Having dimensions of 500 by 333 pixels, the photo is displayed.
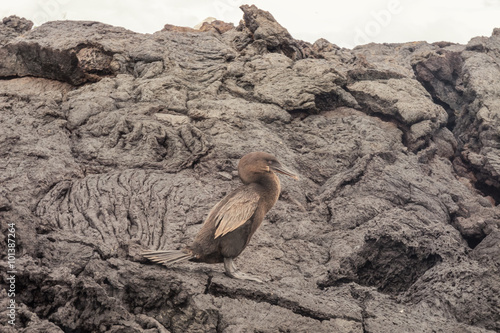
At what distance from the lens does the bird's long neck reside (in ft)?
21.0

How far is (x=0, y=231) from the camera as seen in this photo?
5660 millimetres

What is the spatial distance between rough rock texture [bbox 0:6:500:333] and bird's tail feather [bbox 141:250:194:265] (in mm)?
125

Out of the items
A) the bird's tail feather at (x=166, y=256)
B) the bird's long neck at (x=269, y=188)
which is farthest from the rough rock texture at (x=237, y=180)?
the bird's long neck at (x=269, y=188)

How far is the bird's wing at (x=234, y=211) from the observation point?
607 cm

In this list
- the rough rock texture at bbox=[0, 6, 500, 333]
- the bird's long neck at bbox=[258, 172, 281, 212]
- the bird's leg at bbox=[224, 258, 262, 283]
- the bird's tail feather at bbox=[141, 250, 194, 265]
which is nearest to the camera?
the rough rock texture at bbox=[0, 6, 500, 333]

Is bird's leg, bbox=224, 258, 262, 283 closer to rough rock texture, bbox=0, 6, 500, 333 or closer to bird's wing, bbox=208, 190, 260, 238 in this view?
rough rock texture, bbox=0, 6, 500, 333

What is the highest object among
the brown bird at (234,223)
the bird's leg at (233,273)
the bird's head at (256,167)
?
the bird's head at (256,167)

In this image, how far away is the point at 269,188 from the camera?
21.1 feet

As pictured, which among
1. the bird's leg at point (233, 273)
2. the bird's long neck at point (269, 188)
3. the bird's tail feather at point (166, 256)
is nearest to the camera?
the bird's tail feather at point (166, 256)

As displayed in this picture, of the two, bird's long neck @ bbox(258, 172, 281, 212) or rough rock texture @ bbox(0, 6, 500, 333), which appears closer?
rough rock texture @ bbox(0, 6, 500, 333)

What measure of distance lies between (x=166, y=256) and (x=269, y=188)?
59.5 inches

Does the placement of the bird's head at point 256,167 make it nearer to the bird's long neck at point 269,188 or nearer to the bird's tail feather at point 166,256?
the bird's long neck at point 269,188

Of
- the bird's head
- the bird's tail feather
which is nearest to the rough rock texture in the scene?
the bird's tail feather

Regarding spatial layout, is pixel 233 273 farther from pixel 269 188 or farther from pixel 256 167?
pixel 256 167
